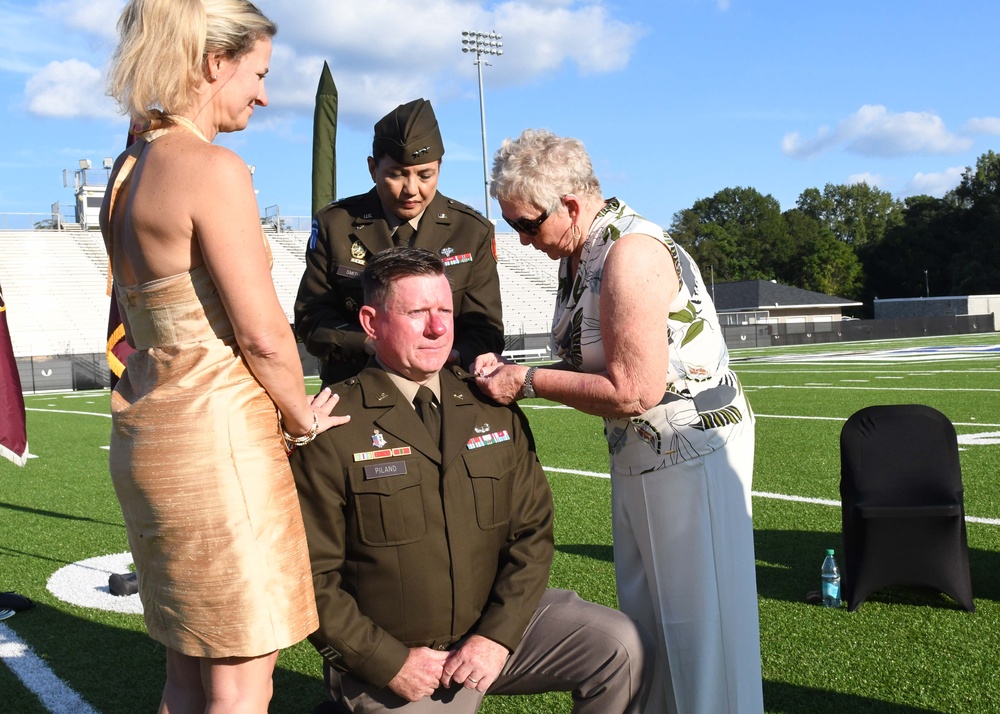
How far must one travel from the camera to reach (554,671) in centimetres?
277

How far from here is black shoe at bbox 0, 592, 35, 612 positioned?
528 centimetres

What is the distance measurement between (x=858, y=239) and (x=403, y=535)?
4471 inches

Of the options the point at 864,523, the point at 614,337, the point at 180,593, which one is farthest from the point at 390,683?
the point at 864,523

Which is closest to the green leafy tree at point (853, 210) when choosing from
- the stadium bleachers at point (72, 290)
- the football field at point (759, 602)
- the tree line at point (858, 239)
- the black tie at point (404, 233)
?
the tree line at point (858, 239)

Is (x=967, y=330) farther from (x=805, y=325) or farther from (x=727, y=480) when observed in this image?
(x=727, y=480)

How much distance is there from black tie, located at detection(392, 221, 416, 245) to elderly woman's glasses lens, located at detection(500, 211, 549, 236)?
726 millimetres

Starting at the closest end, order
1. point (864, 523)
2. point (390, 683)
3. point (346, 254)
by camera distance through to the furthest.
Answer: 1. point (390, 683)
2. point (346, 254)
3. point (864, 523)

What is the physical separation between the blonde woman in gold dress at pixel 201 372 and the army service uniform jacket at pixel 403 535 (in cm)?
32

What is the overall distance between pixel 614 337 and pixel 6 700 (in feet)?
10.1

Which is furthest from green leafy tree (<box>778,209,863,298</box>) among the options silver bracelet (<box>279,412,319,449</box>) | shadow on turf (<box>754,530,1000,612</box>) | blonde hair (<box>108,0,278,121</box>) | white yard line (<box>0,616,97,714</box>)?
blonde hair (<box>108,0,278,121</box>)

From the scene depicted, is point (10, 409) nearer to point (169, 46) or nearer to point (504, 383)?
point (504, 383)

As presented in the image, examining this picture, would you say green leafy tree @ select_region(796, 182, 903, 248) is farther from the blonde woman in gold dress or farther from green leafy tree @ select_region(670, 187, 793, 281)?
the blonde woman in gold dress

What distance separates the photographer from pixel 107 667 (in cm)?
430

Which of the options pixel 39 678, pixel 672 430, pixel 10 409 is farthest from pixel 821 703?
pixel 10 409
